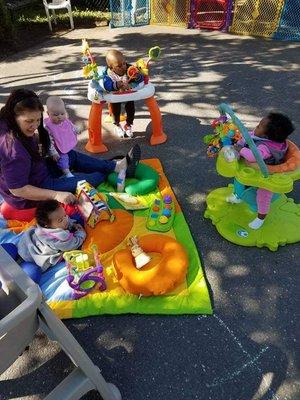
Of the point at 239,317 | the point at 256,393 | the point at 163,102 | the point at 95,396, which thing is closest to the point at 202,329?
the point at 239,317

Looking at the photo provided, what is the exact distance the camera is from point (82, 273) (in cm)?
243

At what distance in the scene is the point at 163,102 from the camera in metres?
5.01

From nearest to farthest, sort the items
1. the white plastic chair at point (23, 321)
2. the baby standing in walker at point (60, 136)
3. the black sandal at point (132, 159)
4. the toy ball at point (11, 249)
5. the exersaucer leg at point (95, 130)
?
the white plastic chair at point (23, 321) → the toy ball at point (11, 249) → the baby standing in walker at point (60, 136) → the black sandal at point (132, 159) → the exersaucer leg at point (95, 130)

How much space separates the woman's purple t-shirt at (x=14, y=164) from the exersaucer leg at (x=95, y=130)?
3.86 feet

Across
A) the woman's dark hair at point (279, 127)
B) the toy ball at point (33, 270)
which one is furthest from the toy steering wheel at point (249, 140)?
the toy ball at point (33, 270)

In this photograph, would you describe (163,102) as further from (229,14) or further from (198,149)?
(229,14)

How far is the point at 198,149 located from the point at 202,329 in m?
2.19

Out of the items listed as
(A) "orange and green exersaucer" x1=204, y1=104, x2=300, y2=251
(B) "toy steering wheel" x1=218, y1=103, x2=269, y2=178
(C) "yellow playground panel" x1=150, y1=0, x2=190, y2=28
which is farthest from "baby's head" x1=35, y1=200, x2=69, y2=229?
(C) "yellow playground panel" x1=150, y1=0, x2=190, y2=28

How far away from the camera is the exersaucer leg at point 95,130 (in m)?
3.81

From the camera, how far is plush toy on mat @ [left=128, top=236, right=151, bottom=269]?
8.40 ft

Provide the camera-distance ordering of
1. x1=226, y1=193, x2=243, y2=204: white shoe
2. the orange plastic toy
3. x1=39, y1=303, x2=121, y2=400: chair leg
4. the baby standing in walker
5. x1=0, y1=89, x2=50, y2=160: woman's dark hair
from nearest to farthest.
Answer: x1=39, y1=303, x2=121, y2=400: chair leg
x1=0, y1=89, x2=50, y2=160: woman's dark hair
x1=226, y1=193, x2=243, y2=204: white shoe
the baby standing in walker
the orange plastic toy

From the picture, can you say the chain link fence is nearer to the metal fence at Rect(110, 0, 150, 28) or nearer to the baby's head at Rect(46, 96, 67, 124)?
the metal fence at Rect(110, 0, 150, 28)

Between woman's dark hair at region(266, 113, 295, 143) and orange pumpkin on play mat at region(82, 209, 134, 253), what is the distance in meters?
1.29

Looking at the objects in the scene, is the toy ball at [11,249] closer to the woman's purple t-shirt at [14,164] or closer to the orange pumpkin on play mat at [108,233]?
the woman's purple t-shirt at [14,164]
